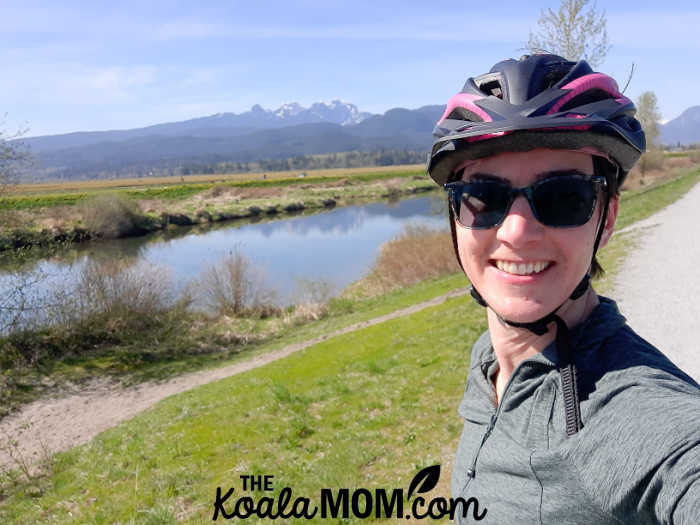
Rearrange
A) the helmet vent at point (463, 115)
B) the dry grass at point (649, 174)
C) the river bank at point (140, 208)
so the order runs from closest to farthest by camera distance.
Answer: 1. the helmet vent at point (463, 115)
2. the river bank at point (140, 208)
3. the dry grass at point (649, 174)

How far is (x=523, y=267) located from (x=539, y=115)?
0.58 m

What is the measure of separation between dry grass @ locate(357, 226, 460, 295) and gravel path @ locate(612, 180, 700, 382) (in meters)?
10.8

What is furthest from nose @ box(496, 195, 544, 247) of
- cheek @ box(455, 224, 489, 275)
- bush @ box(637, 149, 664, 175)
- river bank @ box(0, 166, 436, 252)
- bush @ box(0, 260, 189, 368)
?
bush @ box(637, 149, 664, 175)

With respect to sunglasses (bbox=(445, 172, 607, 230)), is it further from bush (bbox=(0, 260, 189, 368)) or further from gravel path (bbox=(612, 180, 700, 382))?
bush (bbox=(0, 260, 189, 368))

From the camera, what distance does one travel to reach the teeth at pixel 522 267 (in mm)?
1708

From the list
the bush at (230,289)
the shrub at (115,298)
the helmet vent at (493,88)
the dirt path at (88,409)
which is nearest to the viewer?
the helmet vent at (493,88)

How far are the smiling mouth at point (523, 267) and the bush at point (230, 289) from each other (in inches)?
909

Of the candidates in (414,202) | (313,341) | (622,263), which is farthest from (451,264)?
(414,202)

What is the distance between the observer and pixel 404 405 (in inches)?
298

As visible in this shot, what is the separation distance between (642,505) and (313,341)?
16447 mm

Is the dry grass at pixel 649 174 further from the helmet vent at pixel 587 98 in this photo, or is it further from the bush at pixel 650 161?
the helmet vent at pixel 587 98

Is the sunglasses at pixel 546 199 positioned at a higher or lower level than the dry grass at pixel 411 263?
higher

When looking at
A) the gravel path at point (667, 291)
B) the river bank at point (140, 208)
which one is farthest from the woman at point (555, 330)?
the river bank at point (140, 208)

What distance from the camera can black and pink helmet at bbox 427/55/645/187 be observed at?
1708 mm
